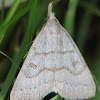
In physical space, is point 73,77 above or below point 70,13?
below

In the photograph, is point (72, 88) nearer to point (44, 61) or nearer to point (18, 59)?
point (44, 61)

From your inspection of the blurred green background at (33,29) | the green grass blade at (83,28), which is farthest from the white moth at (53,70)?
the green grass blade at (83,28)

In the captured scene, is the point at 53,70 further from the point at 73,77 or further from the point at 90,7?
the point at 90,7

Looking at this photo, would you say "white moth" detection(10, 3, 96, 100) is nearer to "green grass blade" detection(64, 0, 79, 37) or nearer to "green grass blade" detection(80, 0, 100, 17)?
"green grass blade" detection(64, 0, 79, 37)

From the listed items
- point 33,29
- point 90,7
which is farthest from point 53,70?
point 90,7

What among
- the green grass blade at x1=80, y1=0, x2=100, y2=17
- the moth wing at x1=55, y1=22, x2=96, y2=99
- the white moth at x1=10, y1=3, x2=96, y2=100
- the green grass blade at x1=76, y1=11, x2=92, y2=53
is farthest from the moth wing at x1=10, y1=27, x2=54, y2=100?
the green grass blade at x1=80, y1=0, x2=100, y2=17

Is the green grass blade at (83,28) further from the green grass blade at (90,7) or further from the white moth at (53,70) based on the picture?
the white moth at (53,70)
